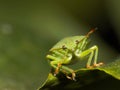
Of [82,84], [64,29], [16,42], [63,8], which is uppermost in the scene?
[63,8]

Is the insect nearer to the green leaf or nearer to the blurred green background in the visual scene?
the blurred green background

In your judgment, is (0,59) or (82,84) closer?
(82,84)

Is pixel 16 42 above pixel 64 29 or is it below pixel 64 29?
below

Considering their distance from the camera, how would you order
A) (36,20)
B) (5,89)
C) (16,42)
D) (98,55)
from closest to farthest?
(5,89) → (16,42) → (36,20) → (98,55)

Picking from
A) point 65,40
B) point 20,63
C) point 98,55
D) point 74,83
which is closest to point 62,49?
point 65,40

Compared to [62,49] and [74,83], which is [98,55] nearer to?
[62,49]

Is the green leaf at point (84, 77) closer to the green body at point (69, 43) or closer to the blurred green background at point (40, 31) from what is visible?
the blurred green background at point (40, 31)

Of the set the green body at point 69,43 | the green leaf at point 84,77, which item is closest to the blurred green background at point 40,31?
the green body at point 69,43

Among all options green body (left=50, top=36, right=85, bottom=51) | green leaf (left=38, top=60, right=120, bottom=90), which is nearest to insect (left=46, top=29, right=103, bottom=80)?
green body (left=50, top=36, right=85, bottom=51)
